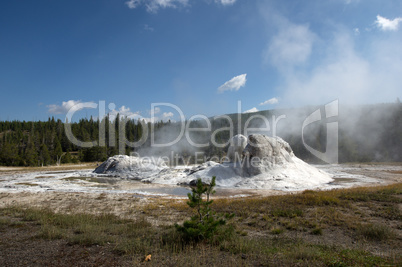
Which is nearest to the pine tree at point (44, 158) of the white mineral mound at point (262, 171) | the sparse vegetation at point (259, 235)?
the white mineral mound at point (262, 171)

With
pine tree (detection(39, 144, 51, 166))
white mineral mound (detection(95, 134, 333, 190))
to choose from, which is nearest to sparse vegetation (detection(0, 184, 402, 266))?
white mineral mound (detection(95, 134, 333, 190))

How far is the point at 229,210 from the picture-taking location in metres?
10.2

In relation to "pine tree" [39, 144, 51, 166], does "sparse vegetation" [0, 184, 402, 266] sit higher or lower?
higher

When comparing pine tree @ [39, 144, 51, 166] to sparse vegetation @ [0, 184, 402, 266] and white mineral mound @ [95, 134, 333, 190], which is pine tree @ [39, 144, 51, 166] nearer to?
white mineral mound @ [95, 134, 333, 190]

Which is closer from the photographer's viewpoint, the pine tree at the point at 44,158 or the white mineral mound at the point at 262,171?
the white mineral mound at the point at 262,171

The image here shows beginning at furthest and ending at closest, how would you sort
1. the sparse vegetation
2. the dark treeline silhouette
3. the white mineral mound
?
the dark treeline silhouette < the white mineral mound < the sparse vegetation

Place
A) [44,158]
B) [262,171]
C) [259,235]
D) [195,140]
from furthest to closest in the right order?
[195,140]
[44,158]
[262,171]
[259,235]

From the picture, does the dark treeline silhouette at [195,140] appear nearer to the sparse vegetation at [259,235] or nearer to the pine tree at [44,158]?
the pine tree at [44,158]

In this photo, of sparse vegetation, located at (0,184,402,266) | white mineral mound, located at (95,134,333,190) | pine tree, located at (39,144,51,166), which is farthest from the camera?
pine tree, located at (39,144,51,166)

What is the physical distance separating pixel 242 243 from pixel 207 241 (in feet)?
3.11

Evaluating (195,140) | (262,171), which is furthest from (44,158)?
(262,171)

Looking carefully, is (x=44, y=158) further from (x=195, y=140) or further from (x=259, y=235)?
(x=259, y=235)

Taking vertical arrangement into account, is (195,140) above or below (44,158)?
above

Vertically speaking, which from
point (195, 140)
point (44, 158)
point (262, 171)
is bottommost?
point (44, 158)
